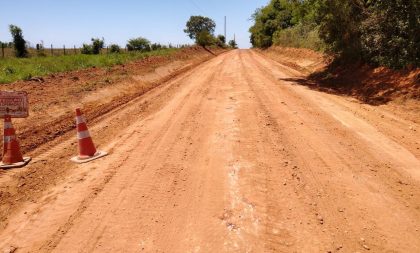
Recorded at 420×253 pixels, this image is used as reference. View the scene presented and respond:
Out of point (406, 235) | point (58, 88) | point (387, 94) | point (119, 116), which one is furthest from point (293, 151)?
point (58, 88)

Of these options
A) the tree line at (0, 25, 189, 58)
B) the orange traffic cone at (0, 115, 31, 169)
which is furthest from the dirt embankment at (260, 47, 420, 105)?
the tree line at (0, 25, 189, 58)

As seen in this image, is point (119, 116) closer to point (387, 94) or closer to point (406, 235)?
point (406, 235)

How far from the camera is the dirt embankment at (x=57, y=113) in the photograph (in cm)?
520

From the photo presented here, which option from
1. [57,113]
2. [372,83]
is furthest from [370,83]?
[57,113]

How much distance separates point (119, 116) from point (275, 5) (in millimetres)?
45265

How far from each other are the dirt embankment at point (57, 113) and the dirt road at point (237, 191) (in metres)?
0.23

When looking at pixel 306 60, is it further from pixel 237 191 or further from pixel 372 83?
pixel 237 191

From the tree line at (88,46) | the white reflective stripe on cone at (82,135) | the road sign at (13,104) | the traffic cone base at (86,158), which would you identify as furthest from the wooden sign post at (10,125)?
the tree line at (88,46)

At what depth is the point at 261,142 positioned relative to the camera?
642cm

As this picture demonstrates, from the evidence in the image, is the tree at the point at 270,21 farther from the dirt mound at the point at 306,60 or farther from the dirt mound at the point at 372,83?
the dirt mound at the point at 372,83

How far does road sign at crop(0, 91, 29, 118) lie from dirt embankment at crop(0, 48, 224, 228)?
2.56 ft

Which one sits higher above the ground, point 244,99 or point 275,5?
point 275,5

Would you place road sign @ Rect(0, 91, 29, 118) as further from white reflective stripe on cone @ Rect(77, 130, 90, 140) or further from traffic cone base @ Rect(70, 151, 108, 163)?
traffic cone base @ Rect(70, 151, 108, 163)

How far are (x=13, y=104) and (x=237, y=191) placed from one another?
168 inches
